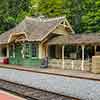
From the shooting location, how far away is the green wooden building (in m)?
28.5

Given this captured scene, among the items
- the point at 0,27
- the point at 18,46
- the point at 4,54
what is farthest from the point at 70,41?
the point at 0,27

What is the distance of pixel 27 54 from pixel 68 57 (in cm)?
445

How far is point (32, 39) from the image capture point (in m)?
27.8

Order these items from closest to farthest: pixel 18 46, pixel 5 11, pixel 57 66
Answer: pixel 57 66 → pixel 18 46 → pixel 5 11

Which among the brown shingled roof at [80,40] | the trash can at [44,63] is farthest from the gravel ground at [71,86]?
the trash can at [44,63]

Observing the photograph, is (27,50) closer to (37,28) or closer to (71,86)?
(37,28)

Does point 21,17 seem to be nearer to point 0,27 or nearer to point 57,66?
point 0,27

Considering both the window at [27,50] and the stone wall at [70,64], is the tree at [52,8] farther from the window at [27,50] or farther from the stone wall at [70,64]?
the stone wall at [70,64]

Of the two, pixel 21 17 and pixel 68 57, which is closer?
pixel 68 57

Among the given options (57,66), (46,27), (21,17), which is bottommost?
(57,66)

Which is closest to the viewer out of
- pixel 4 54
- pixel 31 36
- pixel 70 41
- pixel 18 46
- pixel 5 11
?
pixel 70 41

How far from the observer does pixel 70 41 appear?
2470 cm

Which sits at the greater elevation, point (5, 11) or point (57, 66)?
point (5, 11)

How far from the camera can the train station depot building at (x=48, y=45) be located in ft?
85.6
